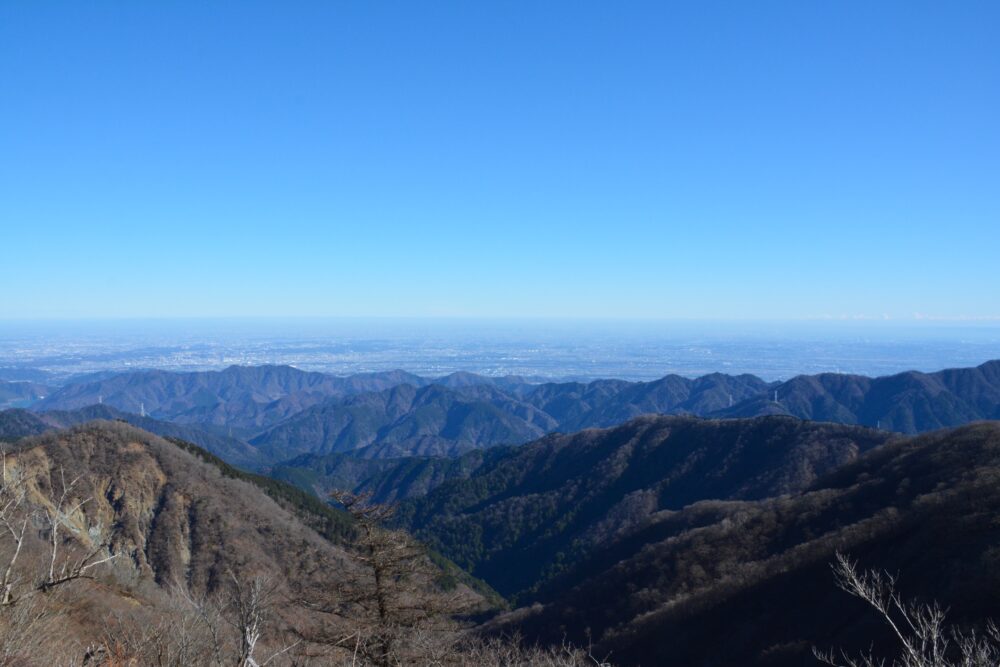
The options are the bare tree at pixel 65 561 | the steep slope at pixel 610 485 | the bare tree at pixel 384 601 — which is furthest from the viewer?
the steep slope at pixel 610 485

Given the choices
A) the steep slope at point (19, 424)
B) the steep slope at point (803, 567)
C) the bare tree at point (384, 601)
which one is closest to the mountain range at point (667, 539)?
the steep slope at point (803, 567)

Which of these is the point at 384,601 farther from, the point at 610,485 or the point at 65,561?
the point at 610,485

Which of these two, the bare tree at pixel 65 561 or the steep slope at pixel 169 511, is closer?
the bare tree at pixel 65 561

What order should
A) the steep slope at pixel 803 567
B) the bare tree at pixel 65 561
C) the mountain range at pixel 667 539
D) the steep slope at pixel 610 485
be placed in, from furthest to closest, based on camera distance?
the steep slope at pixel 610 485 → the mountain range at pixel 667 539 → the steep slope at pixel 803 567 → the bare tree at pixel 65 561

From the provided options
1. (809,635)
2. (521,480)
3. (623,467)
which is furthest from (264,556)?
(521,480)

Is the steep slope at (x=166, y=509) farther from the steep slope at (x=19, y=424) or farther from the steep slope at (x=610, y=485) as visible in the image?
the steep slope at (x=19, y=424)

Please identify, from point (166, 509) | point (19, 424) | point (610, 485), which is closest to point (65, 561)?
point (166, 509)

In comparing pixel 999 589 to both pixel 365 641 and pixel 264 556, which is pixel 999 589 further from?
pixel 264 556
